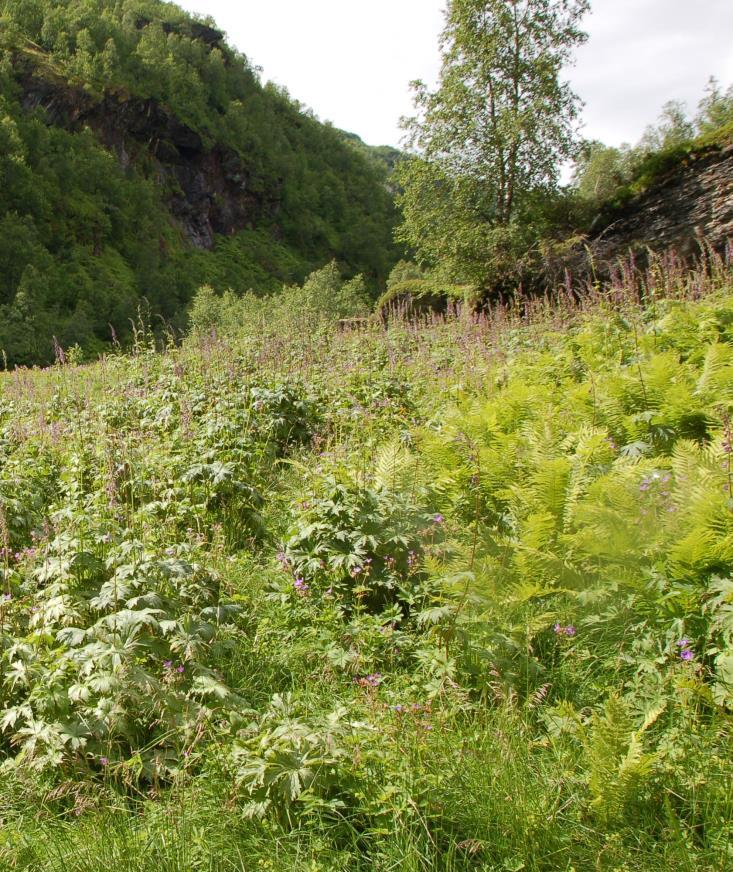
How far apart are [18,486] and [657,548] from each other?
177 inches

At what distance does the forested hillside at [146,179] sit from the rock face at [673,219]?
4831cm

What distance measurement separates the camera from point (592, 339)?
6512 millimetres

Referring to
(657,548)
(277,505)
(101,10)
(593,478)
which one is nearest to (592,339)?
(593,478)

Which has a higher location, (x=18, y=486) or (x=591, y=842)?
(x=18, y=486)

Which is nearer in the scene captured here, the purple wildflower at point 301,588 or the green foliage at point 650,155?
the purple wildflower at point 301,588

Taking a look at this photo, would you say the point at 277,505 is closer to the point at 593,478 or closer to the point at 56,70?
the point at 593,478

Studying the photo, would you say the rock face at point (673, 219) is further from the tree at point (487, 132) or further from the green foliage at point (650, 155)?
the tree at point (487, 132)

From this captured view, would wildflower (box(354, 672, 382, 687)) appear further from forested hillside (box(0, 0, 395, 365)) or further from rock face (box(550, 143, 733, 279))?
forested hillside (box(0, 0, 395, 365))

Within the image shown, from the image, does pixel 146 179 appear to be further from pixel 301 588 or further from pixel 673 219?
pixel 301 588

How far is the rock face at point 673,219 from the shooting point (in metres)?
12.9

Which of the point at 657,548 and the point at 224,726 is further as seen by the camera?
the point at 657,548

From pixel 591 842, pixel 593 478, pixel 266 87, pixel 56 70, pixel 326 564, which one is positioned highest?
pixel 266 87

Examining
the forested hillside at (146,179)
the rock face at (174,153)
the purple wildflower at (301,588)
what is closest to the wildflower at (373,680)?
the purple wildflower at (301,588)

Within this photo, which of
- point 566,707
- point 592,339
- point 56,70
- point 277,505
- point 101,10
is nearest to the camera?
point 566,707
